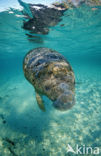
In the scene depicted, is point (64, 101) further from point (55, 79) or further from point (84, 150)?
A: point (84, 150)

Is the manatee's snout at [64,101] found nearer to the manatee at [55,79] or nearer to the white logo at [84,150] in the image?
the manatee at [55,79]

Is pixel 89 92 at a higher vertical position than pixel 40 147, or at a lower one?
lower

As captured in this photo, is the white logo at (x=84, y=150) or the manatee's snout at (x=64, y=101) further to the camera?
the white logo at (x=84, y=150)

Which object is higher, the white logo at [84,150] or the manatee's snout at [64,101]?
the manatee's snout at [64,101]

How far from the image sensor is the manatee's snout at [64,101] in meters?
1.39

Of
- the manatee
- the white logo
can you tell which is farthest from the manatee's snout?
the white logo

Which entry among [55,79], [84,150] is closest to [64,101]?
[55,79]

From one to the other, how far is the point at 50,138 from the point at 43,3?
8.88 meters

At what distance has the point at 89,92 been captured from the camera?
10.3 metres

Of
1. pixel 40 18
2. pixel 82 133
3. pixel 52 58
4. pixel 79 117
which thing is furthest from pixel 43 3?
pixel 82 133

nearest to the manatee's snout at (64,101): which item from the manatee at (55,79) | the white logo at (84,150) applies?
the manatee at (55,79)

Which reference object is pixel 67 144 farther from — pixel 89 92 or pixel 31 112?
pixel 89 92

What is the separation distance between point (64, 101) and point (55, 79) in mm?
403

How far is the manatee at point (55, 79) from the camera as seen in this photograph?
4.69 ft
